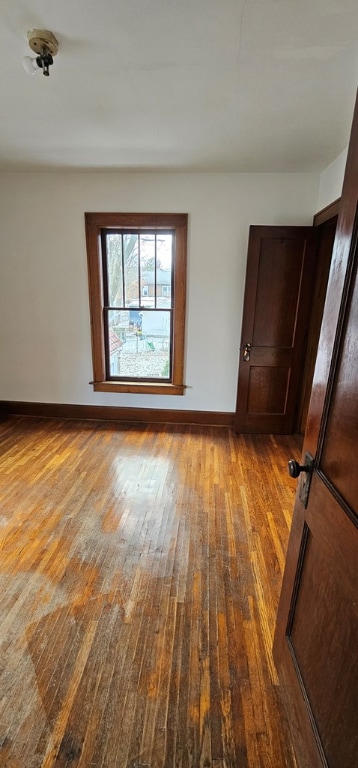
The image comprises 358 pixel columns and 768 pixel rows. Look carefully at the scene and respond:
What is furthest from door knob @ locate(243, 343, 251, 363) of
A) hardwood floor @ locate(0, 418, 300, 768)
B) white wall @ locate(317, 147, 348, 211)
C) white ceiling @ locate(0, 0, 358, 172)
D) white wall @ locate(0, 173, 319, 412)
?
white ceiling @ locate(0, 0, 358, 172)

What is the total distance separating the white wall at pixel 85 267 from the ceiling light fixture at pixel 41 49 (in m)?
1.75

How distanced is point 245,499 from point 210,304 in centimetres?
201

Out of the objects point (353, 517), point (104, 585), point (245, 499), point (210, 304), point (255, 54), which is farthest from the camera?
point (210, 304)

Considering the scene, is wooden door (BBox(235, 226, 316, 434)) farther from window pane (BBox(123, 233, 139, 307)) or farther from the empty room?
window pane (BBox(123, 233, 139, 307))

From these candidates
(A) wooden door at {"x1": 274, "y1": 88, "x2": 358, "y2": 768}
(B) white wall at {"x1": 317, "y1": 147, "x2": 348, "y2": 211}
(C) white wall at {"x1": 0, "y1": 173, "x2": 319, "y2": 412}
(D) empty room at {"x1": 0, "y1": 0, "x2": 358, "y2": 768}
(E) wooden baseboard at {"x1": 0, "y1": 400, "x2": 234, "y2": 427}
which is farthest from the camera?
(E) wooden baseboard at {"x1": 0, "y1": 400, "x2": 234, "y2": 427}

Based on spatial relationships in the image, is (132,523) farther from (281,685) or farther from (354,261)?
(354,261)

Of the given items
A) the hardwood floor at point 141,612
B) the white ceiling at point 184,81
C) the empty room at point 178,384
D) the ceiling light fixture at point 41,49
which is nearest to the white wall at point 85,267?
the empty room at point 178,384

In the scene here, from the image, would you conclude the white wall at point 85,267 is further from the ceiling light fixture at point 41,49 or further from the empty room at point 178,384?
the ceiling light fixture at point 41,49

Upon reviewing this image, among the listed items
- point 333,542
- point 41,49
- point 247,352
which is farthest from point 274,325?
point 333,542

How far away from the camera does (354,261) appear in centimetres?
82

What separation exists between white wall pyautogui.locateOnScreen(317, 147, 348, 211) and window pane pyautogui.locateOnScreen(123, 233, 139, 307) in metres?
1.83

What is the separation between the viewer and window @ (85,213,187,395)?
339cm

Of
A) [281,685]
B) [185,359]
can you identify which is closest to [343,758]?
[281,685]

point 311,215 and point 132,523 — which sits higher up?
point 311,215
